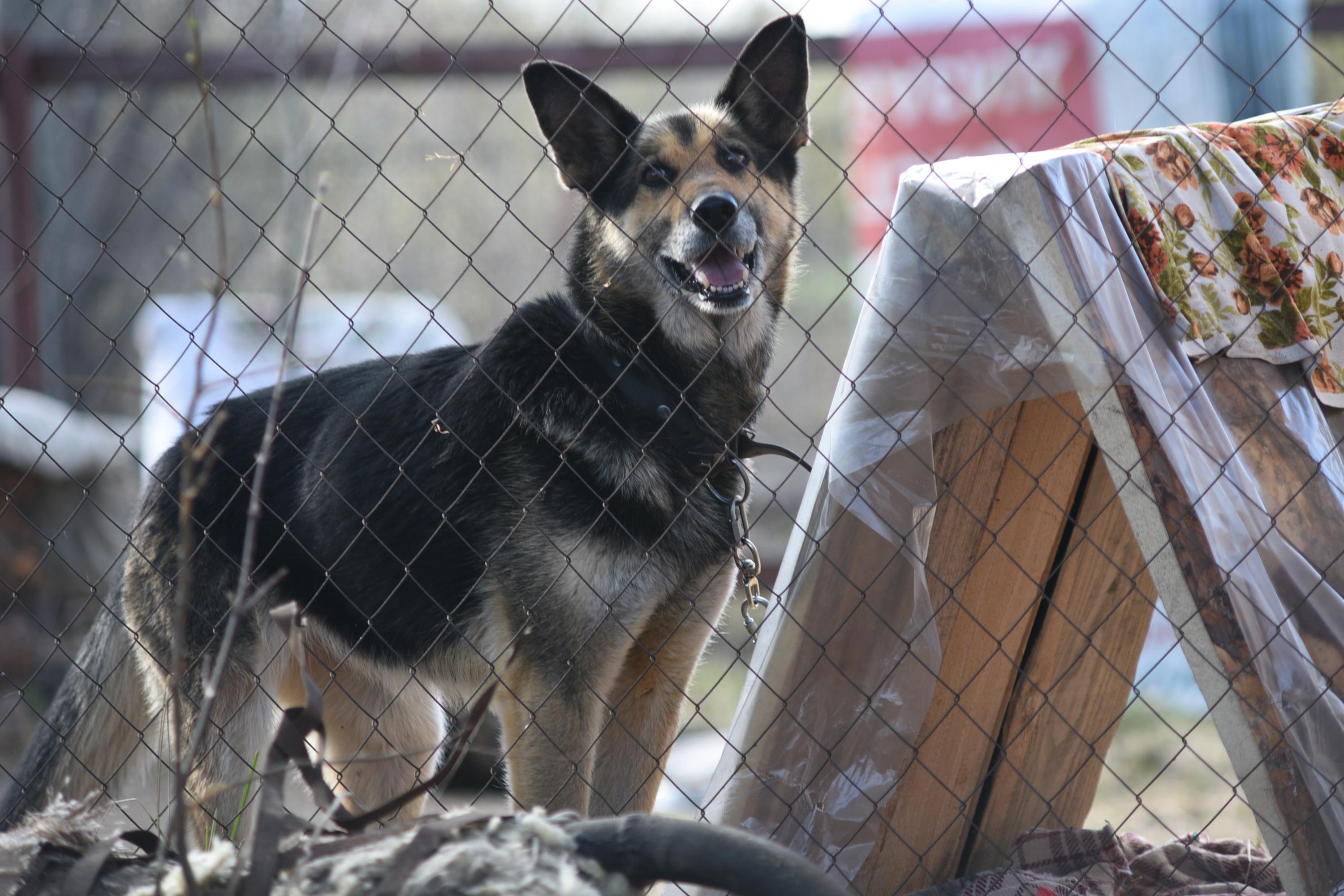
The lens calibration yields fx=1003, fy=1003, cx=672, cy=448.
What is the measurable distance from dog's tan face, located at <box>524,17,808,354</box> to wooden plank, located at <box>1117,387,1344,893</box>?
3.79ft

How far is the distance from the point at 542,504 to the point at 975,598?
1202 mm

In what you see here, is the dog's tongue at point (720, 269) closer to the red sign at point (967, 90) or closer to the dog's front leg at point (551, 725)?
the dog's front leg at point (551, 725)

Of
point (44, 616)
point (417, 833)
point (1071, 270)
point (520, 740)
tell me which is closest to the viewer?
point (417, 833)

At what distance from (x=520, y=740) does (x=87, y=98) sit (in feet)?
27.1

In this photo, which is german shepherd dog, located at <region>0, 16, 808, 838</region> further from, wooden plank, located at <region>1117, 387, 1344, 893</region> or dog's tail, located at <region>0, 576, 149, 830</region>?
wooden plank, located at <region>1117, 387, 1344, 893</region>

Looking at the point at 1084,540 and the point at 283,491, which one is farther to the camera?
the point at 283,491

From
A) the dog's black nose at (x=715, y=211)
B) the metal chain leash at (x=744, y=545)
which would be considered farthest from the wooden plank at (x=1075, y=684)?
the dog's black nose at (x=715, y=211)

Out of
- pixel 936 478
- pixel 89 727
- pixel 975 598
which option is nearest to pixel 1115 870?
pixel 975 598

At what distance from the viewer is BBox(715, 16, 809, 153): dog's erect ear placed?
9.42ft

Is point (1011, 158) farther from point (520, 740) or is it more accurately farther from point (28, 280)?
point (28, 280)

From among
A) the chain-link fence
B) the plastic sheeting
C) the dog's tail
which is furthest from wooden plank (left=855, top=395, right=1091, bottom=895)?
the dog's tail

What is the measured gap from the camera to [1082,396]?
2.34 m

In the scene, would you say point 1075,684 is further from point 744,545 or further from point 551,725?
point 551,725

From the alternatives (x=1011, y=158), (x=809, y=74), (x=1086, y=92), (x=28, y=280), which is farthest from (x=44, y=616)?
(x=1086, y=92)
